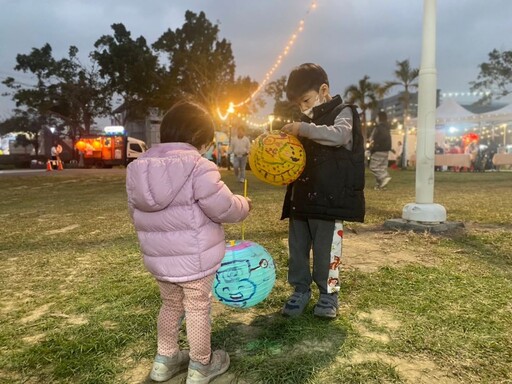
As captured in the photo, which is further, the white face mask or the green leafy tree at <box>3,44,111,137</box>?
the green leafy tree at <box>3,44,111,137</box>

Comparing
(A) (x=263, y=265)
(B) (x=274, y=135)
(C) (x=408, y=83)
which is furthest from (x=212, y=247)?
(C) (x=408, y=83)

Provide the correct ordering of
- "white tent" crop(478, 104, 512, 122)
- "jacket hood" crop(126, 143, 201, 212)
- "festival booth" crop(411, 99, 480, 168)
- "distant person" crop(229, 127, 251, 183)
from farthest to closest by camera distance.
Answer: "white tent" crop(478, 104, 512, 122) → "festival booth" crop(411, 99, 480, 168) → "distant person" crop(229, 127, 251, 183) → "jacket hood" crop(126, 143, 201, 212)

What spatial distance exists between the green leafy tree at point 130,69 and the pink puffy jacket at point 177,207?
1503 inches

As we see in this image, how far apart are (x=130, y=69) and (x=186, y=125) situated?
137ft

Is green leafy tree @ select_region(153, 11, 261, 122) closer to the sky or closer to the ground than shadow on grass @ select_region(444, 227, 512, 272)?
closer to the sky

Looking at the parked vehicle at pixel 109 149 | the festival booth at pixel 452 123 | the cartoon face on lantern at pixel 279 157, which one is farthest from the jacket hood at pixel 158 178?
the parked vehicle at pixel 109 149

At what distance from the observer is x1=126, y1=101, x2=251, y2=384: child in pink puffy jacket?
192 cm

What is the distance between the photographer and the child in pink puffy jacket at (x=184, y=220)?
1.92 m

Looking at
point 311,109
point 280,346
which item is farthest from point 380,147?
point 280,346

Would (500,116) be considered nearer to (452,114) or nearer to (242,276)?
(452,114)

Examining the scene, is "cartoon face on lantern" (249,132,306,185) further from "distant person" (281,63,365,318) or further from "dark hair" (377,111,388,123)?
"dark hair" (377,111,388,123)

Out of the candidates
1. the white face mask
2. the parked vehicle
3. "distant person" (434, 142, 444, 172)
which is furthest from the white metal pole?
the parked vehicle

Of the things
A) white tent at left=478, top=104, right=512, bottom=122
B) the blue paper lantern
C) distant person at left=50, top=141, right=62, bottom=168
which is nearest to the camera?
the blue paper lantern

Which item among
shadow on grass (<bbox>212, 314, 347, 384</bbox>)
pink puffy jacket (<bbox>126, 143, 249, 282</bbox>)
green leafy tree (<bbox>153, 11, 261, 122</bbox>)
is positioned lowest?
shadow on grass (<bbox>212, 314, 347, 384</bbox>)
